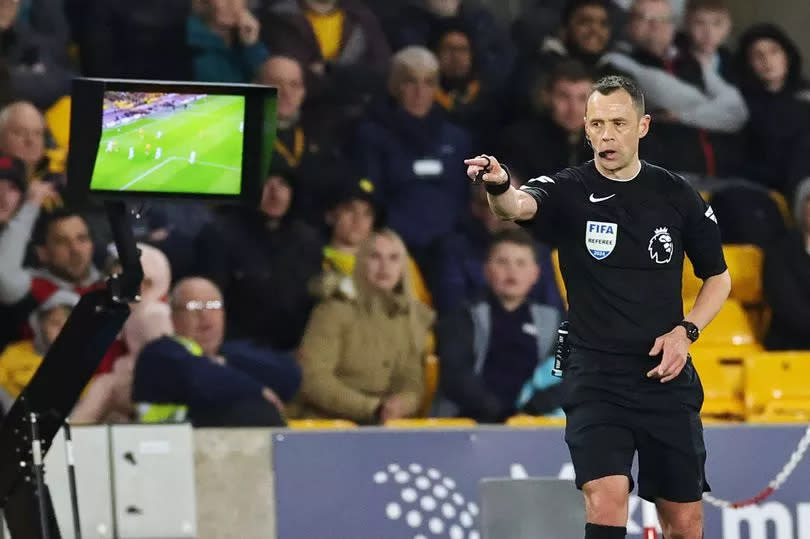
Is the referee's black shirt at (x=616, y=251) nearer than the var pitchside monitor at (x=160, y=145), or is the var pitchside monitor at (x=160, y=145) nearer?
the referee's black shirt at (x=616, y=251)

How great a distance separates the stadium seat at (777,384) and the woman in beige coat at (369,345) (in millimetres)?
1757

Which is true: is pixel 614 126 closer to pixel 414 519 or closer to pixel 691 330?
pixel 691 330

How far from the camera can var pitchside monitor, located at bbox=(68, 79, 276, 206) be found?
660cm

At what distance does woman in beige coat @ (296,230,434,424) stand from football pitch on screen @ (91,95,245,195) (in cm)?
270

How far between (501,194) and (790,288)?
4.80m

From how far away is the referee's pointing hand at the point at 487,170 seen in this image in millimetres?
5461

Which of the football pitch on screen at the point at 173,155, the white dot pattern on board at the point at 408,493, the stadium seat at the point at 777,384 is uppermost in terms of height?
the football pitch on screen at the point at 173,155

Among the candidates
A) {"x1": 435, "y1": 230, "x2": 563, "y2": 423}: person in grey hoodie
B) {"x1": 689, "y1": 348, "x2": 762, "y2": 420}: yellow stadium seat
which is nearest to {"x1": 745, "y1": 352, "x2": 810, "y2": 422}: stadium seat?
{"x1": 689, "y1": 348, "x2": 762, "y2": 420}: yellow stadium seat

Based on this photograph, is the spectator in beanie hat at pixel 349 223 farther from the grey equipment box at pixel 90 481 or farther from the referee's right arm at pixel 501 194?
the referee's right arm at pixel 501 194

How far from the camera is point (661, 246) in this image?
6.00m

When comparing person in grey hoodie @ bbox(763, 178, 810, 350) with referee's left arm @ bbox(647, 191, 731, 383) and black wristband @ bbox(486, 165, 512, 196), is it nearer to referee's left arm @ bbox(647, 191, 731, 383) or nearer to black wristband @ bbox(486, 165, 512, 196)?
referee's left arm @ bbox(647, 191, 731, 383)

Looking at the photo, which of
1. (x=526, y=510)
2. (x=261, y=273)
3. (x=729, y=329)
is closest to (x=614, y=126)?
(x=526, y=510)

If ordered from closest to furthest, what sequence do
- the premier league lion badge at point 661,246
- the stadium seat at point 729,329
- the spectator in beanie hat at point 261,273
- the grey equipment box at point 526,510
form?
the premier league lion badge at point 661,246 < the grey equipment box at point 526,510 < the spectator in beanie hat at point 261,273 < the stadium seat at point 729,329

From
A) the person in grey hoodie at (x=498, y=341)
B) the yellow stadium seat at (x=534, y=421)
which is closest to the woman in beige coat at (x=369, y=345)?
the person in grey hoodie at (x=498, y=341)
